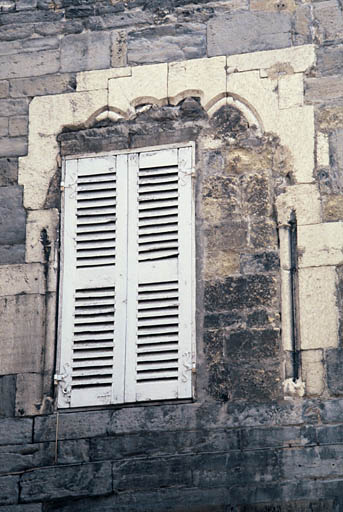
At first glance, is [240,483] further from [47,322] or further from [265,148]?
[265,148]

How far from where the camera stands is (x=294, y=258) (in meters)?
8.62

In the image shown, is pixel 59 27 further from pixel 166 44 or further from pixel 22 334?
pixel 22 334

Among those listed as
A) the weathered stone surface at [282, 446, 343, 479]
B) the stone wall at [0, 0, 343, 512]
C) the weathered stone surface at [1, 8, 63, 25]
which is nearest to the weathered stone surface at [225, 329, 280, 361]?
the stone wall at [0, 0, 343, 512]

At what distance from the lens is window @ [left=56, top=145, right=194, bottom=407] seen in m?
8.53

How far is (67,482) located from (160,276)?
155cm

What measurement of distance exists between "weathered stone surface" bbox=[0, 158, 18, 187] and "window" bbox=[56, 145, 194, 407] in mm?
399

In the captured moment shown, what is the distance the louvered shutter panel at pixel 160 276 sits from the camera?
8492mm

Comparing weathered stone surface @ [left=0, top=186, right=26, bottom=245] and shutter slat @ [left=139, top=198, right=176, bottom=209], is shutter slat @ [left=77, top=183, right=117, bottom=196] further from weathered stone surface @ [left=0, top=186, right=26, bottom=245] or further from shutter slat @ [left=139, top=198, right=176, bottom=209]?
weathered stone surface @ [left=0, top=186, right=26, bottom=245]

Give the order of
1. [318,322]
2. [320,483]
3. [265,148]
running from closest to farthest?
1. [320,483]
2. [318,322]
3. [265,148]

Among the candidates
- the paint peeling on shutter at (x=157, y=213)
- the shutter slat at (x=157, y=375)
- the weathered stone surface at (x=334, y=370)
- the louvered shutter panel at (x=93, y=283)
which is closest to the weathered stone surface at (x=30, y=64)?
the louvered shutter panel at (x=93, y=283)

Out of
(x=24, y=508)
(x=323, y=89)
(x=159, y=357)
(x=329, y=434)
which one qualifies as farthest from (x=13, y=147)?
(x=329, y=434)

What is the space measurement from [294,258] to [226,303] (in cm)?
56

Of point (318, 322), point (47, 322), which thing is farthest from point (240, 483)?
point (47, 322)

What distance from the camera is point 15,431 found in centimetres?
853
